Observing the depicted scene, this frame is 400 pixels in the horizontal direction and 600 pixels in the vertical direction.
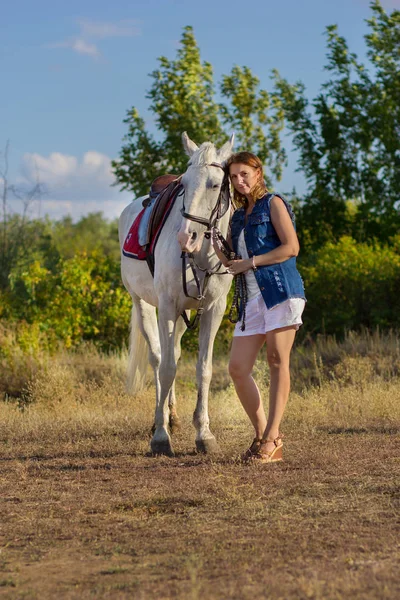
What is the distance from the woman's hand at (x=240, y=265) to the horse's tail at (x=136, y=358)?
3.14m

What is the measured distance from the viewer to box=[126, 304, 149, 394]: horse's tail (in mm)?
9148

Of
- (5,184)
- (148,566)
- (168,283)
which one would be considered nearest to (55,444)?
(168,283)

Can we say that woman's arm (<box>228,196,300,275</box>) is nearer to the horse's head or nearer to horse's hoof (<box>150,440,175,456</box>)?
the horse's head

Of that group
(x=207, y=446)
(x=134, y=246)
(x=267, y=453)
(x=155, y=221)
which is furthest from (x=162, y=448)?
(x=134, y=246)

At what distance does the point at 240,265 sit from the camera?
236 inches

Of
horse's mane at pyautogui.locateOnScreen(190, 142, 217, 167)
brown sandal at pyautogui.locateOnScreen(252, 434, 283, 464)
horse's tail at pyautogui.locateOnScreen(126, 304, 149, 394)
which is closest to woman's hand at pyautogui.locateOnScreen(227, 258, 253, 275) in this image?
horse's mane at pyautogui.locateOnScreen(190, 142, 217, 167)

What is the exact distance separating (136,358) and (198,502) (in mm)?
4164

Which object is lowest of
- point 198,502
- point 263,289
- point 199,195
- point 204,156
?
point 198,502

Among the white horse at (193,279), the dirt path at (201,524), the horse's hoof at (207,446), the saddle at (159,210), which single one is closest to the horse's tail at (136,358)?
the white horse at (193,279)

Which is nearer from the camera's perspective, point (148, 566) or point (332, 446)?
point (148, 566)

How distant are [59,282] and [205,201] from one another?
765 cm

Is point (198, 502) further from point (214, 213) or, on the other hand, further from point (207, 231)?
point (214, 213)

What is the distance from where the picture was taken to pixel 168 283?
6.83 m

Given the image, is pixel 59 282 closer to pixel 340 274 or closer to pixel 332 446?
pixel 340 274
